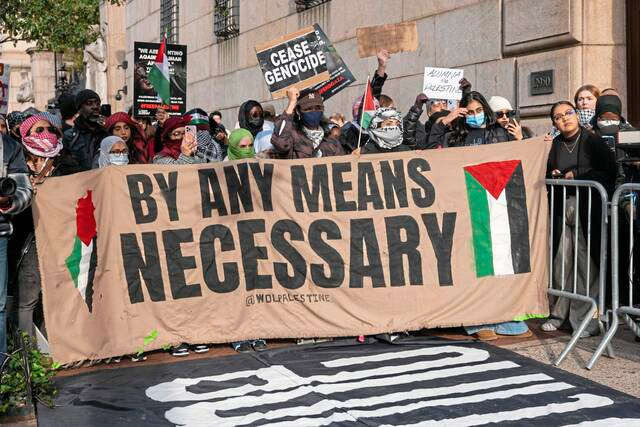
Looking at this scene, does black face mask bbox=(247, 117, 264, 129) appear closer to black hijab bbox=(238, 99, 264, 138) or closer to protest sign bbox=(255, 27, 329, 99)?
black hijab bbox=(238, 99, 264, 138)

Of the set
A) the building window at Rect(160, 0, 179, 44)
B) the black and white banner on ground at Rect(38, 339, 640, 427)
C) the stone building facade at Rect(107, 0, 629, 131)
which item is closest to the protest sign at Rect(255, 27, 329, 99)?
the black and white banner on ground at Rect(38, 339, 640, 427)

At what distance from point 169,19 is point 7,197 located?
67.7 ft

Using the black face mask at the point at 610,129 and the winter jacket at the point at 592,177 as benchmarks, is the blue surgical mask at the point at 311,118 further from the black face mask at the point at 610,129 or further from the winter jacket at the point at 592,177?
the black face mask at the point at 610,129

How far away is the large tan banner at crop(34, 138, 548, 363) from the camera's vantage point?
283 inches

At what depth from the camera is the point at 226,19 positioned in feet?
69.8

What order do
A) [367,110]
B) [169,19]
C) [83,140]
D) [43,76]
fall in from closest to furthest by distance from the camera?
[367,110] → [83,140] → [169,19] → [43,76]

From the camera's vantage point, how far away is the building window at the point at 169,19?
81.6 feet

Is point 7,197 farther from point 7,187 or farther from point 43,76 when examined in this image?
point 43,76

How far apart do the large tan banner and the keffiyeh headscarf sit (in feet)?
2.06

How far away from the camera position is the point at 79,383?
21.8 feet

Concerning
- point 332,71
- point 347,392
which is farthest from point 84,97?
point 347,392

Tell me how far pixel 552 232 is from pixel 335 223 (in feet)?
5.82

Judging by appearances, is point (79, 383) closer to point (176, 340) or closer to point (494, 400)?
point (176, 340)

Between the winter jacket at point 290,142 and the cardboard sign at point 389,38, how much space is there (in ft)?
7.90
